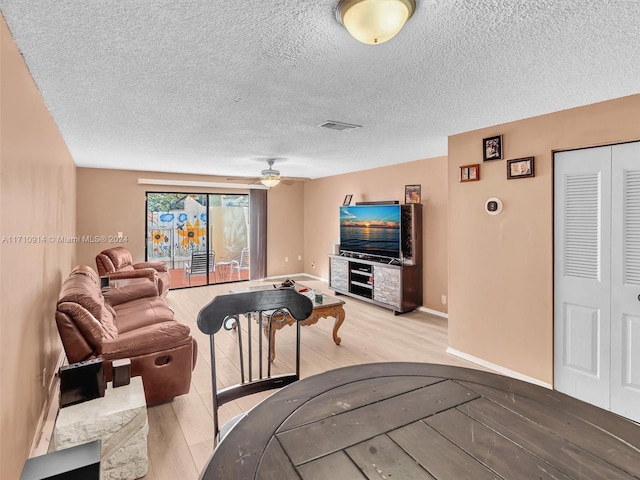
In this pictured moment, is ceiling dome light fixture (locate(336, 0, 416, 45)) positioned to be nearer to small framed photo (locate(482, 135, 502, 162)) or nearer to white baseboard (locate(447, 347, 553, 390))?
small framed photo (locate(482, 135, 502, 162))

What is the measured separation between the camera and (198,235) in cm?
717

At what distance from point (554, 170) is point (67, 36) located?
345cm

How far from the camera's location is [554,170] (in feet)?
9.41

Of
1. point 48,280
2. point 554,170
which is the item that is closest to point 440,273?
point 554,170

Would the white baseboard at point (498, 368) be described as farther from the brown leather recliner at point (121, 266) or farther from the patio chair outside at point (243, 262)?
the patio chair outside at point (243, 262)

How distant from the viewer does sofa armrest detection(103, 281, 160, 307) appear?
3946 millimetres

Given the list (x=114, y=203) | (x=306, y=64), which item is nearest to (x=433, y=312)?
(x=306, y=64)

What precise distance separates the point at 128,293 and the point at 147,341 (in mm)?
1829

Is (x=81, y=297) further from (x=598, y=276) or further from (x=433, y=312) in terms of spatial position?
(x=433, y=312)

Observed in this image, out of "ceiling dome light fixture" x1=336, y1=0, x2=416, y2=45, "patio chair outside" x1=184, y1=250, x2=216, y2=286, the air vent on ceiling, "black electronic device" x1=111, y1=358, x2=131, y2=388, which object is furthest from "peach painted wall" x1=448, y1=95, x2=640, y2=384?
"patio chair outside" x1=184, y1=250, x2=216, y2=286

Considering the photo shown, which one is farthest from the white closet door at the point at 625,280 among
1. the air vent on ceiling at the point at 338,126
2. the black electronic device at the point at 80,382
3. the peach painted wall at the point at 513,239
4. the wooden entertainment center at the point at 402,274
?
the black electronic device at the point at 80,382

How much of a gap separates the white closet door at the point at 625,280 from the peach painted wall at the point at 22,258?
377 centimetres

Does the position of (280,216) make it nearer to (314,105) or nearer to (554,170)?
(314,105)

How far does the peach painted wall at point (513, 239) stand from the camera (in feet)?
8.93
